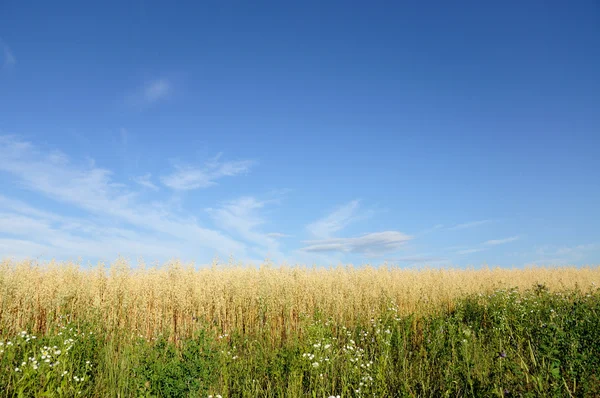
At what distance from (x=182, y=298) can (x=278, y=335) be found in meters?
2.75

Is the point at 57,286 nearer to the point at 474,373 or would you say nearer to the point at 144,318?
the point at 144,318

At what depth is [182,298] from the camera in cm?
990

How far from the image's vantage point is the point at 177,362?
508 centimetres

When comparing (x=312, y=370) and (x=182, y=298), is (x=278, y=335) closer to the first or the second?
(x=182, y=298)

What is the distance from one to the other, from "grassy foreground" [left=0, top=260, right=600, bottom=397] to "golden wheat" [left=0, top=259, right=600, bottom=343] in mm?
49

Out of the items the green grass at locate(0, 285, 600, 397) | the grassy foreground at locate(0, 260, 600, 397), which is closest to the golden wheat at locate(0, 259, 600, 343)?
the grassy foreground at locate(0, 260, 600, 397)

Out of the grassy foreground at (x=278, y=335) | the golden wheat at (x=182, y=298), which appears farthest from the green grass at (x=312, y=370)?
the golden wheat at (x=182, y=298)

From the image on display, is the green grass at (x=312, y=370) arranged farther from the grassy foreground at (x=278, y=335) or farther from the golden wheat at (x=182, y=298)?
the golden wheat at (x=182, y=298)

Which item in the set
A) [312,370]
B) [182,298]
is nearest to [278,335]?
[182,298]

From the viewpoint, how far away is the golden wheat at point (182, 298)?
30.8ft

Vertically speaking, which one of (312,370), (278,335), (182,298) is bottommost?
(278,335)

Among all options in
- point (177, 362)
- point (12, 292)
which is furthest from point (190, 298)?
point (177, 362)

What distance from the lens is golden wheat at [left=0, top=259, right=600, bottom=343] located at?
9.40 meters

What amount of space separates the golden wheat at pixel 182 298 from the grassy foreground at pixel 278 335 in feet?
0.16
